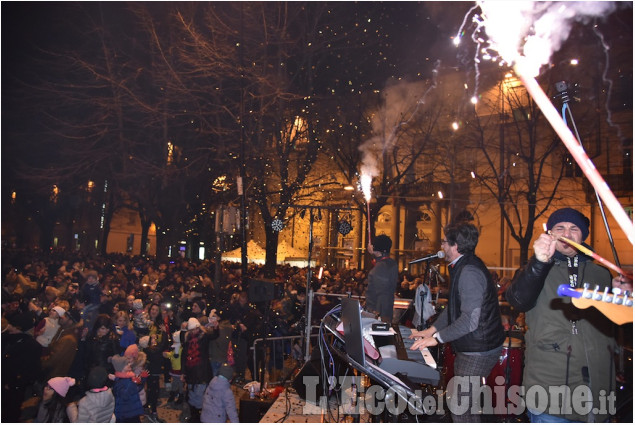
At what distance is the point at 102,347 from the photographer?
8.24 meters

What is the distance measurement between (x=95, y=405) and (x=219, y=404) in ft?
5.82

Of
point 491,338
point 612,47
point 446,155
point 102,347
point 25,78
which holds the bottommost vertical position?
point 102,347

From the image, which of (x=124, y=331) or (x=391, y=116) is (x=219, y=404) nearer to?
(x=124, y=331)

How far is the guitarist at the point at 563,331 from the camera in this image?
119 inches

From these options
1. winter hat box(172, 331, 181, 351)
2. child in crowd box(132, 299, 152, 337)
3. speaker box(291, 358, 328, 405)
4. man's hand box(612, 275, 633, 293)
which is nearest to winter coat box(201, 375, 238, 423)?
speaker box(291, 358, 328, 405)

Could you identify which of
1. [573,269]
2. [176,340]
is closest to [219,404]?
[176,340]

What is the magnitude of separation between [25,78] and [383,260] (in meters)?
19.7

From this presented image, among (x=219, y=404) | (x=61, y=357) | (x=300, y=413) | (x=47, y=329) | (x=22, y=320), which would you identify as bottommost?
(x=219, y=404)

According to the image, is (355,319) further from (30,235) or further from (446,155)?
(30,235)

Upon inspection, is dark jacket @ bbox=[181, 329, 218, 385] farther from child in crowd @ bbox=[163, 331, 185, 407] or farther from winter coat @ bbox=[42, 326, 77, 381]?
winter coat @ bbox=[42, 326, 77, 381]

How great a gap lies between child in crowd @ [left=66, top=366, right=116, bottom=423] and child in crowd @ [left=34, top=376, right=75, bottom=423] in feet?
0.58

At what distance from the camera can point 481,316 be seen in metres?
3.79

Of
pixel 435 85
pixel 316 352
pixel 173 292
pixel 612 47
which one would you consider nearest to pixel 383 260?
pixel 316 352

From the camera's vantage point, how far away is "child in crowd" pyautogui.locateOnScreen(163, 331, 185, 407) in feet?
31.0
